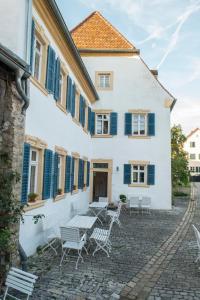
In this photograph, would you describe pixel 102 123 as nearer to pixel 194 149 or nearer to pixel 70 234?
pixel 70 234

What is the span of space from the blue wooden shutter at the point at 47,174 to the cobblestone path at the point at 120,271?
5.56 feet

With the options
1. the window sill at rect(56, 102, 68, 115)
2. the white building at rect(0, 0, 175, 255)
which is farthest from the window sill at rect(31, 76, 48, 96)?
the white building at rect(0, 0, 175, 255)

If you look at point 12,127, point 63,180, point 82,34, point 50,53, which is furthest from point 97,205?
point 82,34

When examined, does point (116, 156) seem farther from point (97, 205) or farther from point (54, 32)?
point (54, 32)

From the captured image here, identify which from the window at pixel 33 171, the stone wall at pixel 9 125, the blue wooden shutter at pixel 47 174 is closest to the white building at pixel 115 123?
the blue wooden shutter at pixel 47 174

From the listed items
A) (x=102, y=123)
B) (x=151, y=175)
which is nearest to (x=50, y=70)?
(x=102, y=123)

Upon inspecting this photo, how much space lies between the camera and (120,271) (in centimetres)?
632

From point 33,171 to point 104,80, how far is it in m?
11.6

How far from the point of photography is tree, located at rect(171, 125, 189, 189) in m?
23.0

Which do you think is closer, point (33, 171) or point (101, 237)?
point (101, 237)

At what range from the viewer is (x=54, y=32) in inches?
361

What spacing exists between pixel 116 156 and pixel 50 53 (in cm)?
991

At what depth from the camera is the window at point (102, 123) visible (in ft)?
59.3

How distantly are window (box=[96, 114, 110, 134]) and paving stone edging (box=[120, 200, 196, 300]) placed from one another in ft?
30.9
